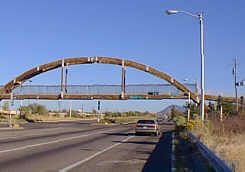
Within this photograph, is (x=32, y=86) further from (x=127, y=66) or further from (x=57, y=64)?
(x=127, y=66)

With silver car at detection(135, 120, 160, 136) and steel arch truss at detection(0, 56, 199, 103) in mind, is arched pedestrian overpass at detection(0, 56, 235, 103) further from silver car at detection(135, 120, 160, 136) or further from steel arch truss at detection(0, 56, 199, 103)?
silver car at detection(135, 120, 160, 136)

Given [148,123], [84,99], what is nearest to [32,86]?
[84,99]

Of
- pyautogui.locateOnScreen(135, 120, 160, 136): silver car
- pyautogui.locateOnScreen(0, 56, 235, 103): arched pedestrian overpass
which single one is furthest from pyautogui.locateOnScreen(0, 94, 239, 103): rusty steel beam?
pyautogui.locateOnScreen(135, 120, 160, 136): silver car

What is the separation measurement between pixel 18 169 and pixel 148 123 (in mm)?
25406

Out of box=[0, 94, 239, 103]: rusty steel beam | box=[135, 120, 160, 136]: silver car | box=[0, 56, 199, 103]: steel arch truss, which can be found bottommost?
box=[135, 120, 160, 136]: silver car

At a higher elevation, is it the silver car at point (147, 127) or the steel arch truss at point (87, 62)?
the steel arch truss at point (87, 62)

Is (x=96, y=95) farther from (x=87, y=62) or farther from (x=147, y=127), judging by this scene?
(x=147, y=127)

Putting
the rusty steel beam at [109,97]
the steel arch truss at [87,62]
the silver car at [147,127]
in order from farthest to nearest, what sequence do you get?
the steel arch truss at [87,62] → the rusty steel beam at [109,97] → the silver car at [147,127]

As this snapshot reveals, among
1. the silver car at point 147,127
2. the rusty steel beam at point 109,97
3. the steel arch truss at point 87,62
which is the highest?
the steel arch truss at point 87,62

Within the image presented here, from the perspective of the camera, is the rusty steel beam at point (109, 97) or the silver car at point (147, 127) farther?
the rusty steel beam at point (109, 97)

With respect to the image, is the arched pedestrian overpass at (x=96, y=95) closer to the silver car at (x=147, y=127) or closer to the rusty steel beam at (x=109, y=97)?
the rusty steel beam at (x=109, y=97)

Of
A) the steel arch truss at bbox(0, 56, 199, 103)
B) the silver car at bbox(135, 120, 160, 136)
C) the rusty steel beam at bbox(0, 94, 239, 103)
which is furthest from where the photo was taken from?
the steel arch truss at bbox(0, 56, 199, 103)

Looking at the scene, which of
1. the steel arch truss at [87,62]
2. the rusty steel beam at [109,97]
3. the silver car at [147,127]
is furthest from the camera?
the steel arch truss at [87,62]

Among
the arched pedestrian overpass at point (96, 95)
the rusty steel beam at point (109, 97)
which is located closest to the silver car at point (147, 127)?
the arched pedestrian overpass at point (96, 95)
